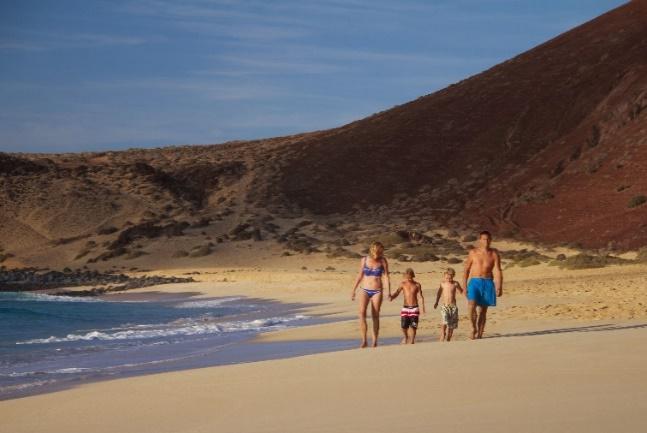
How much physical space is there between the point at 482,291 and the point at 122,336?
9.59 meters

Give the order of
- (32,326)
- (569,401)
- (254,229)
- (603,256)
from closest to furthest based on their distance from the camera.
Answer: (569,401) < (32,326) < (603,256) < (254,229)

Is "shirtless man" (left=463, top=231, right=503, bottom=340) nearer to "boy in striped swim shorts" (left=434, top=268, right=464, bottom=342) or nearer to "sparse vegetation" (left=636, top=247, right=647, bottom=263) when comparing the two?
"boy in striped swim shorts" (left=434, top=268, right=464, bottom=342)

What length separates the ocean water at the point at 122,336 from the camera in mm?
14617

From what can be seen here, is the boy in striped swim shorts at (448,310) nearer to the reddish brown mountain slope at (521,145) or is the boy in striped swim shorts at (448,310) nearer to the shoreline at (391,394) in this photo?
the shoreline at (391,394)

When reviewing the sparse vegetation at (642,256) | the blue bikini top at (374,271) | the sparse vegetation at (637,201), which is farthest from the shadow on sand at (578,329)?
the sparse vegetation at (637,201)

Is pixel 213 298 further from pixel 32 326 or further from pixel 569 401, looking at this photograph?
pixel 569 401

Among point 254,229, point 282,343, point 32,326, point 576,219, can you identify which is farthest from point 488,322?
point 254,229

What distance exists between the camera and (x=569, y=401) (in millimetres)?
7980

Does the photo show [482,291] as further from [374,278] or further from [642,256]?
[642,256]

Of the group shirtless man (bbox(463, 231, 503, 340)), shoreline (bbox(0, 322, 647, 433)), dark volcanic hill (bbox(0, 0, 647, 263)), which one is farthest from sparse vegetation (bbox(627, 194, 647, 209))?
shoreline (bbox(0, 322, 647, 433))

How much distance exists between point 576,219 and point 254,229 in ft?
53.9

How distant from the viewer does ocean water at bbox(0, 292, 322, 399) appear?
14.6 meters

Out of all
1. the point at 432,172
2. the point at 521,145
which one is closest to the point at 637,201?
the point at 521,145

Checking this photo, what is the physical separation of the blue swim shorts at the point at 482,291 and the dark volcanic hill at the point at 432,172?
32.5 metres
